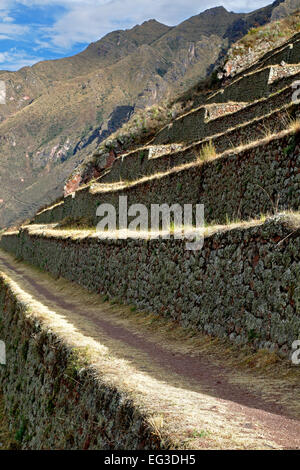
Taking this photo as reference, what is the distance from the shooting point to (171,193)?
1545 centimetres

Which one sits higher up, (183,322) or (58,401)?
(183,322)

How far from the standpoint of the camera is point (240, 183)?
11.2 metres

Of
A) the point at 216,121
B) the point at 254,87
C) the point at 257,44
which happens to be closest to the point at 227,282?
the point at 216,121

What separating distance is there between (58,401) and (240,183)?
260 inches

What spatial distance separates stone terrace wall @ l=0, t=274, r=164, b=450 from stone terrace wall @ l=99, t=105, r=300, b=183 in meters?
6.92

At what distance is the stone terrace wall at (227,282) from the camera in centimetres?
587

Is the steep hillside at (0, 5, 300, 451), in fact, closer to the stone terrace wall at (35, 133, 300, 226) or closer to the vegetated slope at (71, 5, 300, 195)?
the stone terrace wall at (35, 133, 300, 226)

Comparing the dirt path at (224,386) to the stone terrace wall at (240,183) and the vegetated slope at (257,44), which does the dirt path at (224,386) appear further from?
the vegetated slope at (257,44)

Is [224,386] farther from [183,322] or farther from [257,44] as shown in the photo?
[257,44]

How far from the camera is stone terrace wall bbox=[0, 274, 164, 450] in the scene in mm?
4723

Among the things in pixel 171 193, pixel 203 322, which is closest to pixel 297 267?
pixel 203 322

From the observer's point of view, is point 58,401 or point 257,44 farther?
point 257,44

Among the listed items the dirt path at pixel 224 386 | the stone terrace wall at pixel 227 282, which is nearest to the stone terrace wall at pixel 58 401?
the dirt path at pixel 224 386

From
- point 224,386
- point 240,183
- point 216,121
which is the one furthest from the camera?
point 216,121
